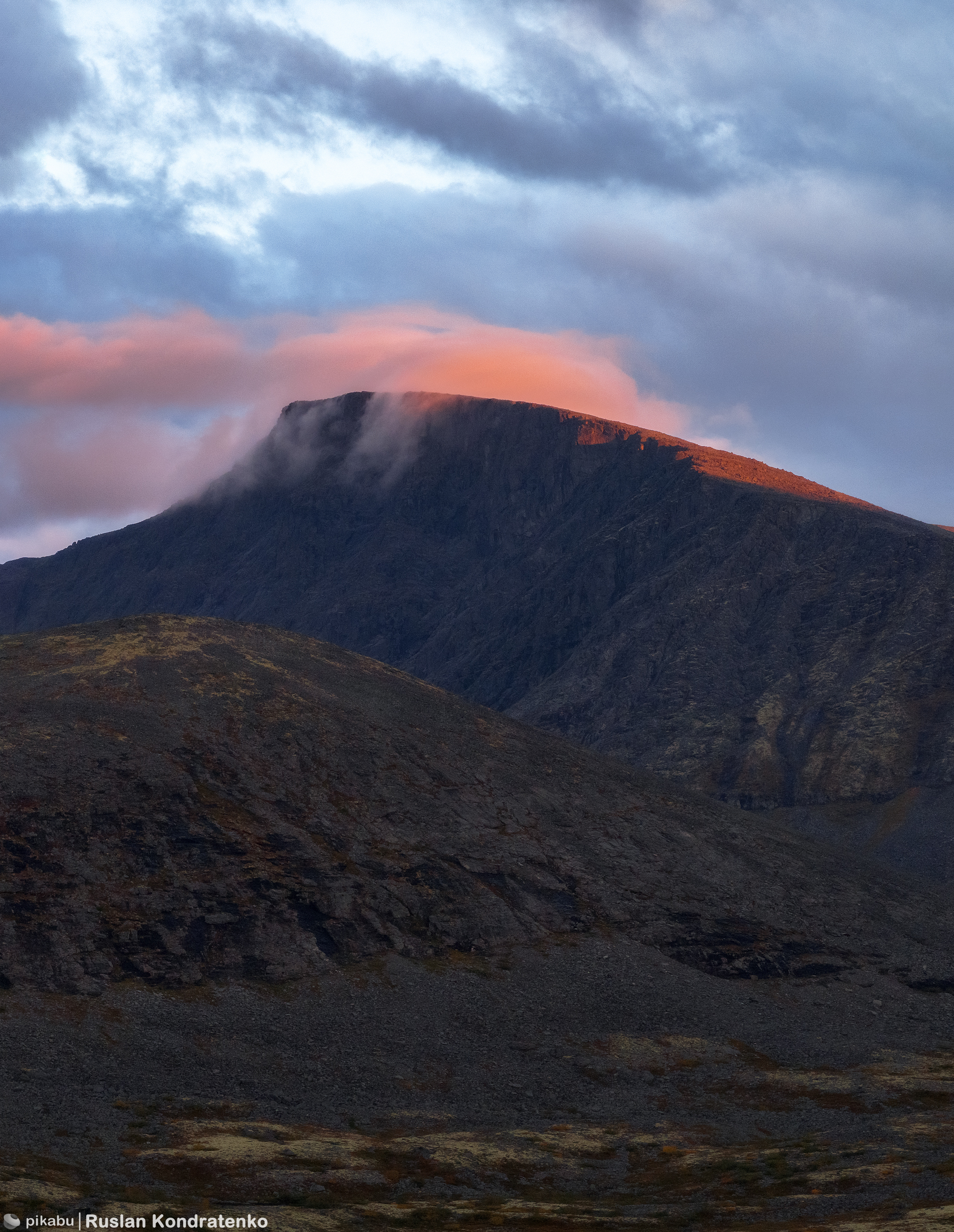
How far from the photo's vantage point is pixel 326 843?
4301 inches

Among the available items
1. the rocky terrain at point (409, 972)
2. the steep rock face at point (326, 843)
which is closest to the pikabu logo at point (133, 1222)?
the rocky terrain at point (409, 972)

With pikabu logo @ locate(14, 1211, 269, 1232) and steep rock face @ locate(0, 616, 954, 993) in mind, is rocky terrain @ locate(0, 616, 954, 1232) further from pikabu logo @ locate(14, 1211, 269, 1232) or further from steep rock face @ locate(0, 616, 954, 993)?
pikabu logo @ locate(14, 1211, 269, 1232)

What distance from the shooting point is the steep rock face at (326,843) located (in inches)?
3681

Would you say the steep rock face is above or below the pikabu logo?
above

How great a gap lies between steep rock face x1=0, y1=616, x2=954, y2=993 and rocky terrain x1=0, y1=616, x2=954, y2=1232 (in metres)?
0.38

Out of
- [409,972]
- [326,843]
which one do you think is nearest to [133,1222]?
[409,972]

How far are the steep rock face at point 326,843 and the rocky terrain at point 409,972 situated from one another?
0.38m

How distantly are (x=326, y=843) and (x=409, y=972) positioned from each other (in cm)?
1821

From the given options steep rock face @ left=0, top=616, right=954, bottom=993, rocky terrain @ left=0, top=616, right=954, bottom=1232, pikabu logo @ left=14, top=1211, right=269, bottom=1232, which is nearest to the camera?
pikabu logo @ left=14, top=1211, right=269, bottom=1232

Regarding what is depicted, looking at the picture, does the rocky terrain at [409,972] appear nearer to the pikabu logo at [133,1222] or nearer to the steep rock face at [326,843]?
the steep rock face at [326,843]

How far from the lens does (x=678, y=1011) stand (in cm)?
9550

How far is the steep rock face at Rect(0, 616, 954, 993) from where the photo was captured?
307 ft

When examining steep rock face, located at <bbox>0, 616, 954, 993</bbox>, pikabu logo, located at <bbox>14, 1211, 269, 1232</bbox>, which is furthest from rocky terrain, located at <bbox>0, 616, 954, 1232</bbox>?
pikabu logo, located at <bbox>14, 1211, 269, 1232</bbox>

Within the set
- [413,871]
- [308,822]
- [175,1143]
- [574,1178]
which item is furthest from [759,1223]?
[308,822]
